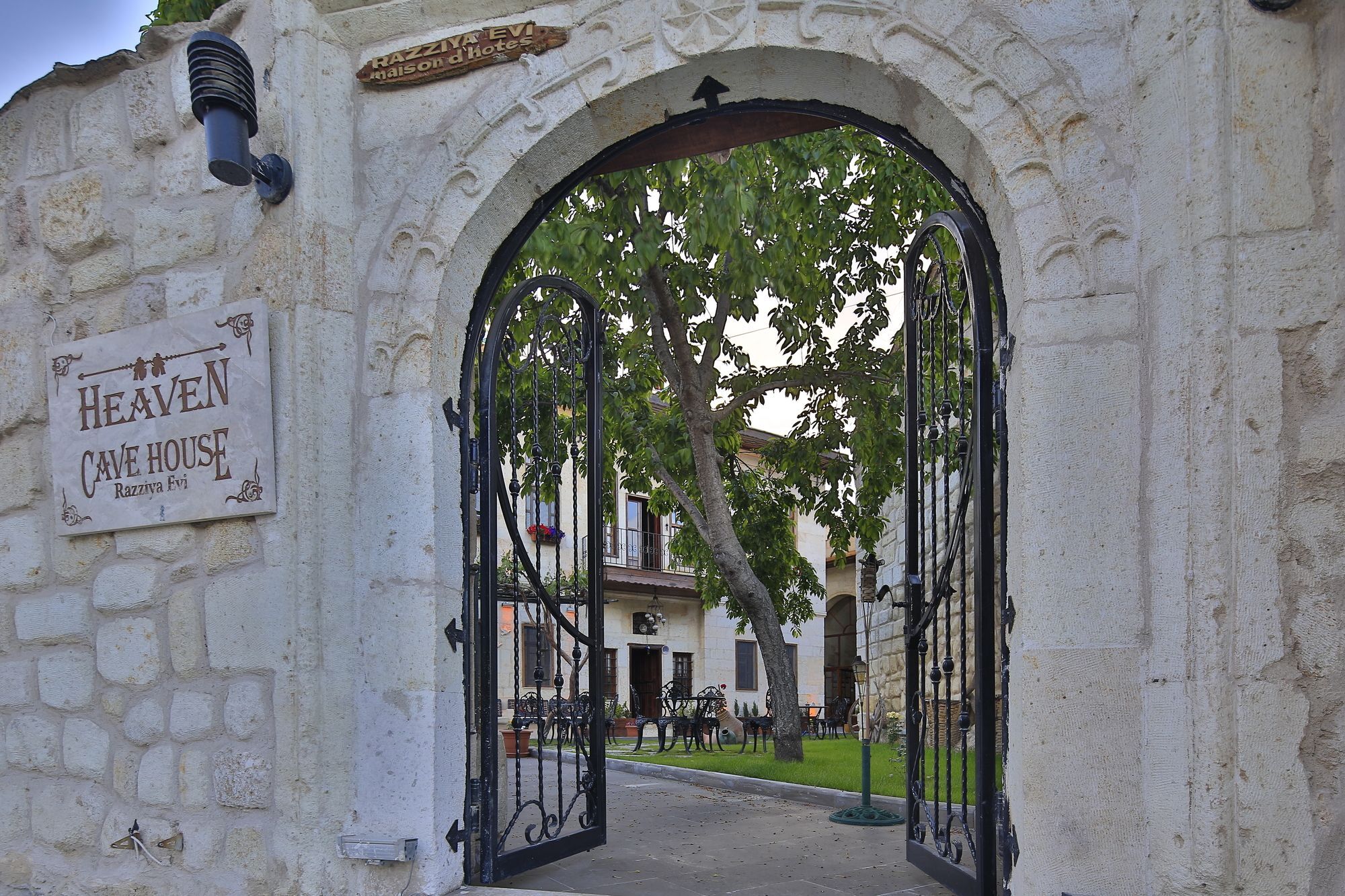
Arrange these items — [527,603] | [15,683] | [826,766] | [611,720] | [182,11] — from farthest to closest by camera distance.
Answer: [611,720]
[826,766]
[182,11]
[527,603]
[15,683]

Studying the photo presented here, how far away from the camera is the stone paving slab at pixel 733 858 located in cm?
393

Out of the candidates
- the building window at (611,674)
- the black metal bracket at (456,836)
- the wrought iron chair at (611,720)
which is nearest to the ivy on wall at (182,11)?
the black metal bracket at (456,836)

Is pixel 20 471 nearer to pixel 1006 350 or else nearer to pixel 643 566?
pixel 1006 350

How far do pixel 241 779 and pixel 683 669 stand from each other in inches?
809

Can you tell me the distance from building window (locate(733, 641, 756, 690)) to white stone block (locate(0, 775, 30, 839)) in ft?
69.4

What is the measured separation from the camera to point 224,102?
3119mm

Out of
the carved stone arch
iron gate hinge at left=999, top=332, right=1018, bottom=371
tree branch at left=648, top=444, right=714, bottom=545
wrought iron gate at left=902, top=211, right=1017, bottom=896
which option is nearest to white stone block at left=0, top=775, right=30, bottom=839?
the carved stone arch

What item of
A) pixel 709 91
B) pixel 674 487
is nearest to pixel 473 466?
pixel 709 91

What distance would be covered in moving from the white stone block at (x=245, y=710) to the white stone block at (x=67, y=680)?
0.61 m

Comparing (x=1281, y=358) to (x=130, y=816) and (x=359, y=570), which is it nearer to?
(x=359, y=570)

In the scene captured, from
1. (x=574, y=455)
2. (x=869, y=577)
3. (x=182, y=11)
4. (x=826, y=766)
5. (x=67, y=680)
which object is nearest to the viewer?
(x=67, y=680)

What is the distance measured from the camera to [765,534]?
1076 cm

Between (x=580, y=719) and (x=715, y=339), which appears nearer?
(x=580, y=719)

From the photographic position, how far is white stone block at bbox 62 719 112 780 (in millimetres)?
3486
